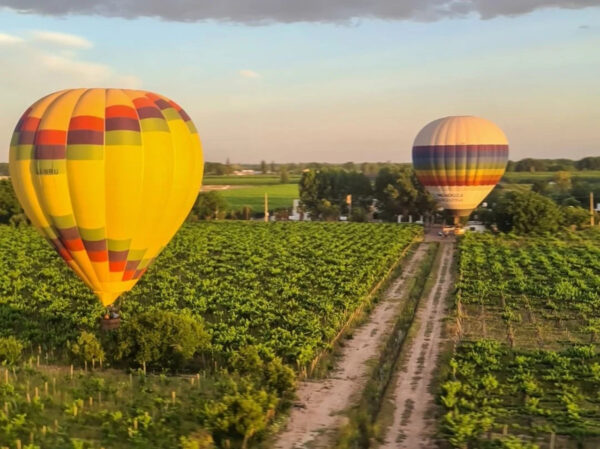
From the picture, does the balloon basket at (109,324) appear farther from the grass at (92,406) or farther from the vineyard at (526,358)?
the vineyard at (526,358)

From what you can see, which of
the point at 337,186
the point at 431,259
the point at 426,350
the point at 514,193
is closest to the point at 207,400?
the point at 426,350

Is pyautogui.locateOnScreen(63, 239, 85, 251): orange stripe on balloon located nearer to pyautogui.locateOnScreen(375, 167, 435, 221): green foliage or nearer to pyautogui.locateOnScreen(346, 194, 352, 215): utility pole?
pyautogui.locateOnScreen(375, 167, 435, 221): green foliage

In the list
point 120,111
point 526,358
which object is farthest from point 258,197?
point 526,358

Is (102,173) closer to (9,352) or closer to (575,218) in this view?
(9,352)

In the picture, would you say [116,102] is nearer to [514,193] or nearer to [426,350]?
[426,350]

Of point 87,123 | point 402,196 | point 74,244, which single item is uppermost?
point 87,123
